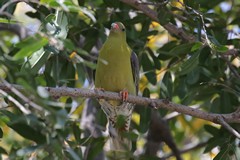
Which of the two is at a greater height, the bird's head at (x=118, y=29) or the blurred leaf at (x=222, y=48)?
the blurred leaf at (x=222, y=48)

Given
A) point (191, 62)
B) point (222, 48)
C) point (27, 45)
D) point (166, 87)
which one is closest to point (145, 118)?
point (166, 87)

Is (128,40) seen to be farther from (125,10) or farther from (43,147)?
(43,147)

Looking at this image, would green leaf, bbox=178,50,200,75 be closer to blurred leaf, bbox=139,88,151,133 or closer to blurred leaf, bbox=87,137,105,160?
blurred leaf, bbox=139,88,151,133

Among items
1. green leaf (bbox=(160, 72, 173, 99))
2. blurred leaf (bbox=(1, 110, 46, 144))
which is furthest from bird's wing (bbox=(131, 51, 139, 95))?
blurred leaf (bbox=(1, 110, 46, 144))

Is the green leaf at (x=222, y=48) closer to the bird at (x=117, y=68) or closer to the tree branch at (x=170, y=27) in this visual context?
the tree branch at (x=170, y=27)

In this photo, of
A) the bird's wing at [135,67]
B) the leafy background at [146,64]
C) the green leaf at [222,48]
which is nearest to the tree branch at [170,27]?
the leafy background at [146,64]

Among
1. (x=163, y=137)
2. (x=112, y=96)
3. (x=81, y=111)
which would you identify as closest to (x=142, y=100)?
(x=112, y=96)

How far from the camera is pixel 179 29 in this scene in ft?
14.8

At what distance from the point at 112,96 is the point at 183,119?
99.0 inches

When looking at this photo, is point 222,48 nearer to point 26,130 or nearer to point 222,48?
point 222,48

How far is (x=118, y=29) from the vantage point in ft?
15.3

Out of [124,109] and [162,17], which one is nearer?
[162,17]

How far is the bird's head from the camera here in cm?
462

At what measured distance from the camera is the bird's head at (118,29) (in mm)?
4621
